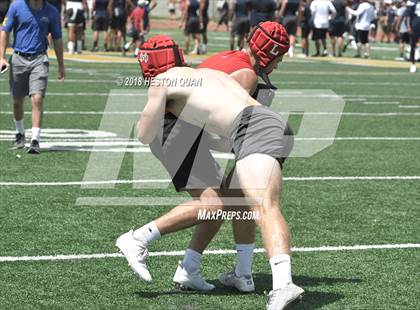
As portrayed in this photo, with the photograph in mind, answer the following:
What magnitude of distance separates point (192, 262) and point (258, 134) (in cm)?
94

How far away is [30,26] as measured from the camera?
1172 centimetres

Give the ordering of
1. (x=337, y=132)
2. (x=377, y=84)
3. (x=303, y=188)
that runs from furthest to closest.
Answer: (x=377, y=84)
(x=337, y=132)
(x=303, y=188)

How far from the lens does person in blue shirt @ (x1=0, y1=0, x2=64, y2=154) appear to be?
38.2 ft

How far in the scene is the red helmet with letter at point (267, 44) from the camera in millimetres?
5969

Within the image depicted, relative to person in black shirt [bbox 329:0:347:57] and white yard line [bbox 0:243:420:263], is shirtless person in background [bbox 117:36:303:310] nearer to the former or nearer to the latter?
white yard line [bbox 0:243:420:263]

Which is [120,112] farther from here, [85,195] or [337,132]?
[85,195]

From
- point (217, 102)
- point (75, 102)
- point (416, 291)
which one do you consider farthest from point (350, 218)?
point (75, 102)

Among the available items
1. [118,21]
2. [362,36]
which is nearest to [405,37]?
[362,36]

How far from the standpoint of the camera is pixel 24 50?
11.6 metres

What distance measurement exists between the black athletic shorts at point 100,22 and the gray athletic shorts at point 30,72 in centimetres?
1748

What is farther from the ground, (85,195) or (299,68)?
(85,195)

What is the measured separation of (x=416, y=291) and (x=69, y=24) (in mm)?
21904

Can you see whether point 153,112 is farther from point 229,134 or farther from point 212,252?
point 212,252

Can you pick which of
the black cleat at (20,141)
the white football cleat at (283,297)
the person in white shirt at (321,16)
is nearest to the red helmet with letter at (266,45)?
the white football cleat at (283,297)
